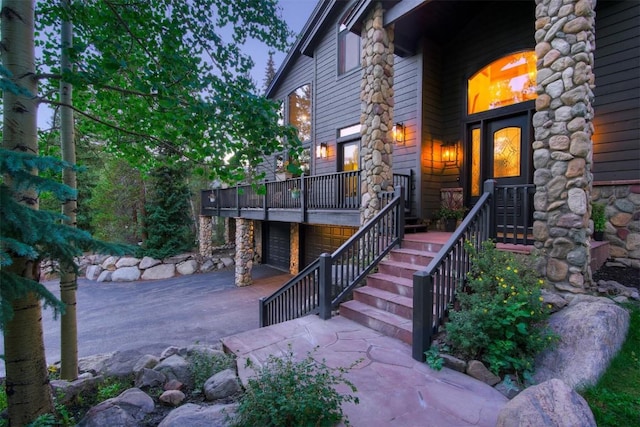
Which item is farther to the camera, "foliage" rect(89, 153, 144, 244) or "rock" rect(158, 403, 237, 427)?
"foliage" rect(89, 153, 144, 244)

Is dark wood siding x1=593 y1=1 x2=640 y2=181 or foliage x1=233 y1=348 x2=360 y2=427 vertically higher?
dark wood siding x1=593 y1=1 x2=640 y2=181

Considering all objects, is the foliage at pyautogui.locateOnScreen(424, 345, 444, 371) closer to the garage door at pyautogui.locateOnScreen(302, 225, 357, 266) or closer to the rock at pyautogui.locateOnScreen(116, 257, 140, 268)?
the garage door at pyautogui.locateOnScreen(302, 225, 357, 266)

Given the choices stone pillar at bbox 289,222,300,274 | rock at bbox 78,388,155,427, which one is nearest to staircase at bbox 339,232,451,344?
rock at bbox 78,388,155,427

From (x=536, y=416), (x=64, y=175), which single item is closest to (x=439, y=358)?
(x=536, y=416)

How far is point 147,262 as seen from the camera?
39.8ft

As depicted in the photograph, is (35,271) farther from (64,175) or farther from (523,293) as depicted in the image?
(523,293)

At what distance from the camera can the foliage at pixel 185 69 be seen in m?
2.75

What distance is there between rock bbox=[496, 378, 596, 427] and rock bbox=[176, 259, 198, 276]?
12320 mm

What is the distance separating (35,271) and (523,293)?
3.92m

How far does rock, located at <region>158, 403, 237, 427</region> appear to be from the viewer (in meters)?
2.05

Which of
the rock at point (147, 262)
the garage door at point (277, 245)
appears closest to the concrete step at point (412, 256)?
the garage door at point (277, 245)

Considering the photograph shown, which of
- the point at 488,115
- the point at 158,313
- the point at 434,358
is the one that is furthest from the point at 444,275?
the point at 158,313

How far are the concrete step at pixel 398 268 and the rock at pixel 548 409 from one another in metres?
2.49

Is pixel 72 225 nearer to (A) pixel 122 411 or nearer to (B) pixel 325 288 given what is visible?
(A) pixel 122 411
